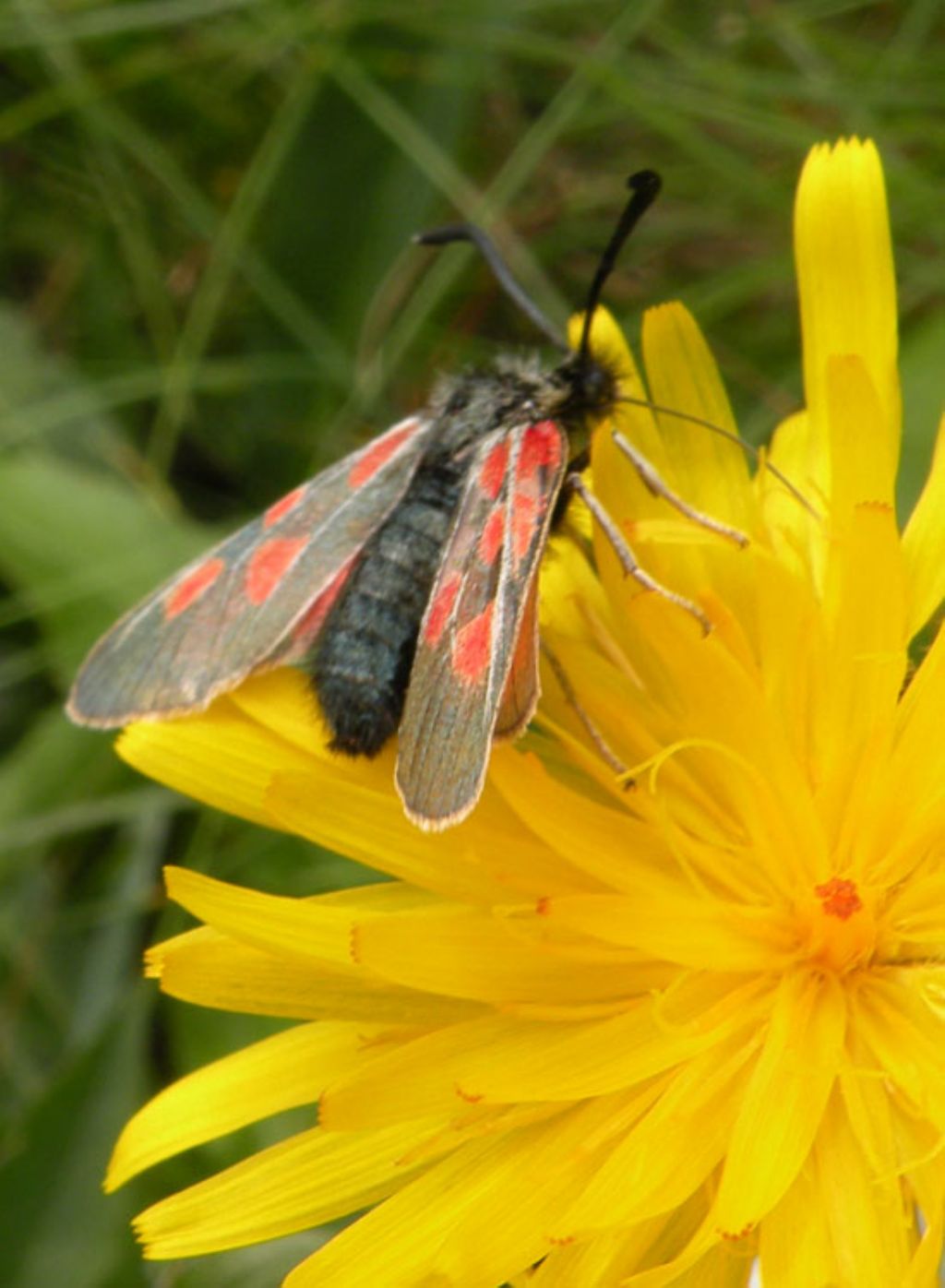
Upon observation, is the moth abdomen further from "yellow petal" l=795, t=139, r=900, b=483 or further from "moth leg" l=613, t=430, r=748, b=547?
"yellow petal" l=795, t=139, r=900, b=483

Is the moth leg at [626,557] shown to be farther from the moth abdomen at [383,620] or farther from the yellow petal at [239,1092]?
the yellow petal at [239,1092]

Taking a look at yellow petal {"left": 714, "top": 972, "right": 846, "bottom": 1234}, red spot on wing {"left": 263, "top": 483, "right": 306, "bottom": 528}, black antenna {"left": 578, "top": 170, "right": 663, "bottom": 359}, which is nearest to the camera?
yellow petal {"left": 714, "top": 972, "right": 846, "bottom": 1234}

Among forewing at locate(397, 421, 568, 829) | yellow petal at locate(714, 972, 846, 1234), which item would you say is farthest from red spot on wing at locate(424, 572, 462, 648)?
yellow petal at locate(714, 972, 846, 1234)

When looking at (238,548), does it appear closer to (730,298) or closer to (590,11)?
(730,298)

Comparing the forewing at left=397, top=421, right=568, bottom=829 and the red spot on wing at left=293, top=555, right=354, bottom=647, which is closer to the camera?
the forewing at left=397, top=421, right=568, bottom=829

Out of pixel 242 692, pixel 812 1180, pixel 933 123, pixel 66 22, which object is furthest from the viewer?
pixel 66 22

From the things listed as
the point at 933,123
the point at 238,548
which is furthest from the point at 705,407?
the point at 933,123

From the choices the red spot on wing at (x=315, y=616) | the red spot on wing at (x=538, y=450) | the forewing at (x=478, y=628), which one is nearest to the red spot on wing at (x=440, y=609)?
the forewing at (x=478, y=628)

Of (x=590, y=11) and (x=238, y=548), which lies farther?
(x=590, y=11)
